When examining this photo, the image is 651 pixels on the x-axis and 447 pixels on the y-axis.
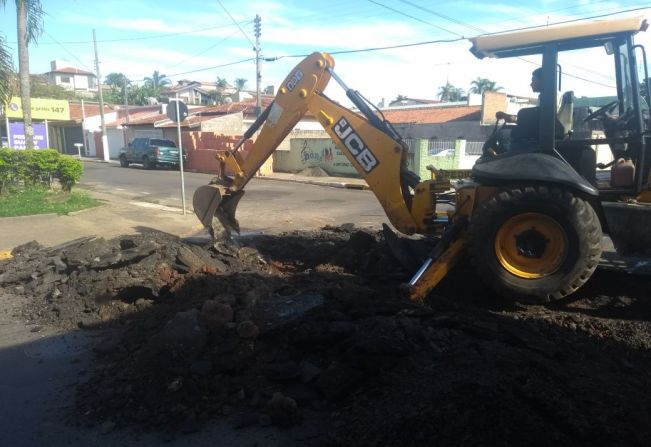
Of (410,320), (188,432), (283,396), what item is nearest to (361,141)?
(410,320)

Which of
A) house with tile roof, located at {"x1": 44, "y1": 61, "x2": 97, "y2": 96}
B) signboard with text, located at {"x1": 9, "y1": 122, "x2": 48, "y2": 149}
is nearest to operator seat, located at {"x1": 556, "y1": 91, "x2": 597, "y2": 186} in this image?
signboard with text, located at {"x1": 9, "y1": 122, "x2": 48, "y2": 149}

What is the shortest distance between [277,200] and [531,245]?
12.3 metres

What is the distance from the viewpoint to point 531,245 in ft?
17.1

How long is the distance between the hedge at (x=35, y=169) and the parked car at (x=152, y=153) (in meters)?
14.8

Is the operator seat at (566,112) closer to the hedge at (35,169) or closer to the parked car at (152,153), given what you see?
the hedge at (35,169)

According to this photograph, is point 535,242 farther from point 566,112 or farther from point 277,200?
point 277,200

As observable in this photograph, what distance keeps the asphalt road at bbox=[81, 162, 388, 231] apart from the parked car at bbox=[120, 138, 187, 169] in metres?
4.75

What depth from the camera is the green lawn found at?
12.4 meters

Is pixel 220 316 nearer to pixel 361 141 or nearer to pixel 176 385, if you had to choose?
pixel 176 385

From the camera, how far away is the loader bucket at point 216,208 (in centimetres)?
781

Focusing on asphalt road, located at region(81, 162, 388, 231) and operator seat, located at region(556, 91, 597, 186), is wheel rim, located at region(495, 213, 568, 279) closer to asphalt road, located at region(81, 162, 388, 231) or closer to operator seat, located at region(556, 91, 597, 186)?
operator seat, located at region(556, 91, 597, 186)

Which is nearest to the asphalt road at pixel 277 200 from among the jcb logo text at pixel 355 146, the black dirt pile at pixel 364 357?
the jcb logo text at pixel 355 146

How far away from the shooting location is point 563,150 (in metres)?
5.47

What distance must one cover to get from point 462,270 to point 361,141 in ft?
6.37
